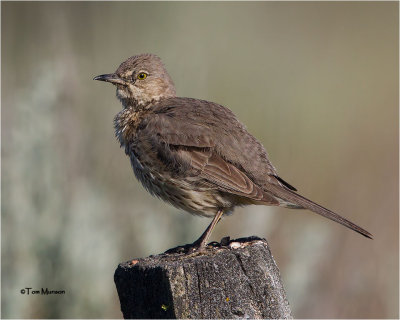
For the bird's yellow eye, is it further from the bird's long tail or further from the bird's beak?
the bird's long tail

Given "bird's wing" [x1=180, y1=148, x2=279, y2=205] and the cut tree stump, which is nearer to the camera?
the cut tree stump

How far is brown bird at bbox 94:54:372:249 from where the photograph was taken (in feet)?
17.9

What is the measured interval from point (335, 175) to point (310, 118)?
1444 millimetres

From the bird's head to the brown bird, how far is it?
1.94 feet

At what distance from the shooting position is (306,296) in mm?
7035

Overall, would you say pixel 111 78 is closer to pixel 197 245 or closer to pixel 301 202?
pixel 197 245

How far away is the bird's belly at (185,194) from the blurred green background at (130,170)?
1046 mm

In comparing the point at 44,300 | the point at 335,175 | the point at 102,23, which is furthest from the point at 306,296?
the point at 102,23

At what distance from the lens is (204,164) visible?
18.1 ft

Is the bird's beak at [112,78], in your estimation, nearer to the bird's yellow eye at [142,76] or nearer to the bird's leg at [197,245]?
the bird's yellow eye at [142,76]

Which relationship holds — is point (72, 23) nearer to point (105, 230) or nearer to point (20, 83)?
point (20, 83)

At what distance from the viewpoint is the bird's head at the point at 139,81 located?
6.65 meters

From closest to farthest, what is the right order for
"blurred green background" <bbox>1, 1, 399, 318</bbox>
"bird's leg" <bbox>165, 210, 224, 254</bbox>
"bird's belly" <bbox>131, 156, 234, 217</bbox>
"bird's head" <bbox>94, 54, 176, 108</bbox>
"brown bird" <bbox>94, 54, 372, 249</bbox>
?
1. "bird's leg" <bbox>165, 210, 224, 254</bbox>
2. "brown bird" <bbox>94, 54, 372, 249</bbox>
3. "bird's belly" <bbox>131, 156, 234, 217</bbox>
4. "blurred green background" <bbox>1, 1, 399, 318</bbox>
5. "bird's head" <bbox>94, 54, 176, 108</bbox>

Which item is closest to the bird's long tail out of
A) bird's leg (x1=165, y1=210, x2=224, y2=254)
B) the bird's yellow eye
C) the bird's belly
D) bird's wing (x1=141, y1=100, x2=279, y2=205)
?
bird's wing (x1=141, y1=100, x2=279, y2=205)
